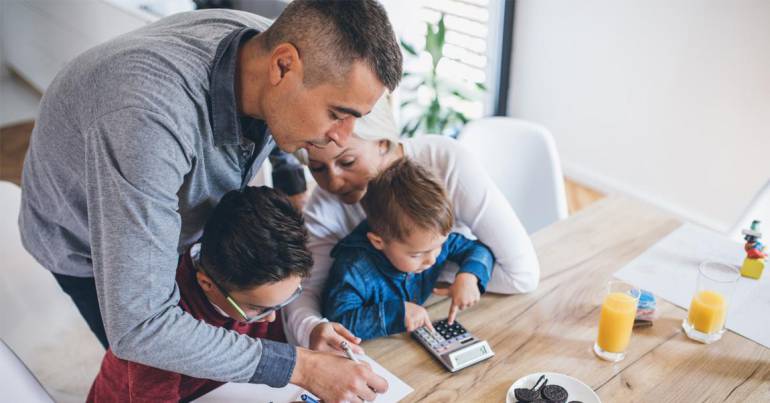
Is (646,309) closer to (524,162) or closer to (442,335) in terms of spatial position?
(442,335)

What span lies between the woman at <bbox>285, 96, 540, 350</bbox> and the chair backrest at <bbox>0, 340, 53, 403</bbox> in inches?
19.3

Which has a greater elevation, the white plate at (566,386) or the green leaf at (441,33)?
the green leaf at (441,33)

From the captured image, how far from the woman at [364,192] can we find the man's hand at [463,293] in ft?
0.30

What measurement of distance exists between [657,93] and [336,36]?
2.55 m

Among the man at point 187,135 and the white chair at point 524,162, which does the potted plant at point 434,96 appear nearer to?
the white chair at point 524,162

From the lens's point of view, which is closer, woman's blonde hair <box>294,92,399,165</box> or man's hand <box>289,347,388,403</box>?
man's hand <box>289,347,388,403</box>

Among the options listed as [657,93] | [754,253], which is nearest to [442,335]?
[754,253]

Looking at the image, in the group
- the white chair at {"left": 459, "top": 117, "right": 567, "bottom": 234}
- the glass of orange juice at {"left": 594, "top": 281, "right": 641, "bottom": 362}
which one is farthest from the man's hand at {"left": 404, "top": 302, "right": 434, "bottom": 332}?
the white chair at {"left": 459, "top": 117, "right": 567, "bottom": 234}

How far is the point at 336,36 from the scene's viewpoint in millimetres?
1062

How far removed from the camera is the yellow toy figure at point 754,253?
146 cm

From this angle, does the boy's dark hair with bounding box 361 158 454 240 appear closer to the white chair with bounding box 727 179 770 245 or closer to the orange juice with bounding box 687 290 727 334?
the orange juice with bounding box 687 290 727 334

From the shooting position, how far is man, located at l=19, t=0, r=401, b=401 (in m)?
0.97

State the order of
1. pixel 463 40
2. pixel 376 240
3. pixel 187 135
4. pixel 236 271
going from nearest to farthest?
pixel 187 135 → pixel 236 271 → pixel 376 240 → pixel 463 40

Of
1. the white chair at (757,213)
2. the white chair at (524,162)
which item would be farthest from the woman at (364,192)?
the white chair at (757,213)
